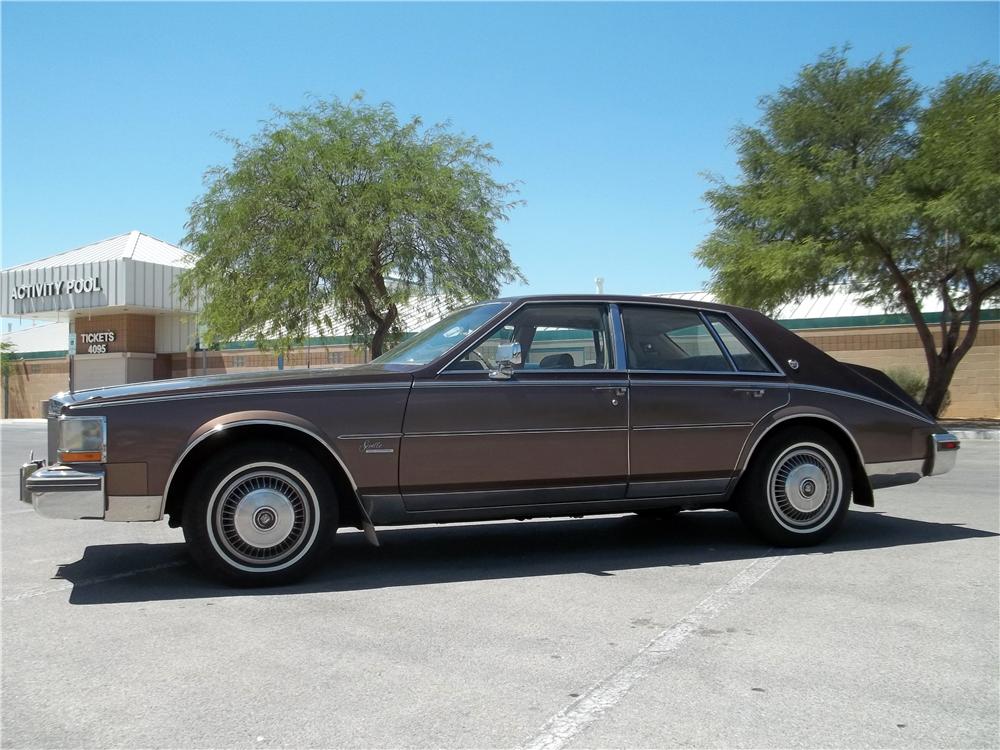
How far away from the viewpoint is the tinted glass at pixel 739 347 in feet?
19.4

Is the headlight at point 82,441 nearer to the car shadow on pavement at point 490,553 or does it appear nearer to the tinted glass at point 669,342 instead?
the car shadow on pavement at point 490,553

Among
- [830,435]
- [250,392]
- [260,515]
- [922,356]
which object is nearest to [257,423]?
[250,392]

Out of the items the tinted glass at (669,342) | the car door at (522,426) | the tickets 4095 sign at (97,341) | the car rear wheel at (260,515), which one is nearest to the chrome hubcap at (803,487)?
the tinted glass at (669,342)

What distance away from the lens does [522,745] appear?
282 cm

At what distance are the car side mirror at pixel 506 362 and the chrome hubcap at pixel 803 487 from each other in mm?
1908

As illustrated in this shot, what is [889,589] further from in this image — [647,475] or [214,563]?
[214,563]

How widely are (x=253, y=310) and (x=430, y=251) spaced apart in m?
4.72

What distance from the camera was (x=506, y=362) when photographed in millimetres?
5184

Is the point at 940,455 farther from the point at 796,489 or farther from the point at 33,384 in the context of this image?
the point at 33,384

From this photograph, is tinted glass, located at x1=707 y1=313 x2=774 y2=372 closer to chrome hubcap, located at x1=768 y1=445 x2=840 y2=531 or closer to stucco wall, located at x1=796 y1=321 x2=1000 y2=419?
chrome hubcap, located at x1=768 y1=445 x2=840 y2=531

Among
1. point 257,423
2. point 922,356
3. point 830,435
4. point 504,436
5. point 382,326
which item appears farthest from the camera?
point 922,356

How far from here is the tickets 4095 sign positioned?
42.1 metres

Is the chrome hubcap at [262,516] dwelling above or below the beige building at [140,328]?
below

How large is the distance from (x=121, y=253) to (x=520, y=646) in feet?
131
